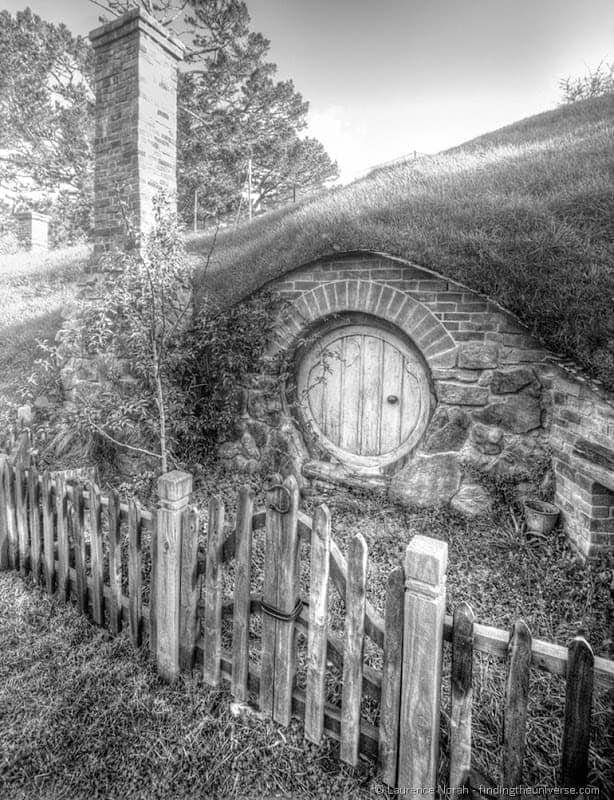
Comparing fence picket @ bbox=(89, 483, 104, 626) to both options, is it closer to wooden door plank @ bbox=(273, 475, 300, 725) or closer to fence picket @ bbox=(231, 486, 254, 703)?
fence picket @ bbox=(231, 486, 254, 703)

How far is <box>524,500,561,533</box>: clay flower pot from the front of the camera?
3.59 meters

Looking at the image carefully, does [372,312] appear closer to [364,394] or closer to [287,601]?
[364,394]

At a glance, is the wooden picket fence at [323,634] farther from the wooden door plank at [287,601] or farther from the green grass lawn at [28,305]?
the green grass lawn at [28,305]

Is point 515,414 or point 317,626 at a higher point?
point 515,414

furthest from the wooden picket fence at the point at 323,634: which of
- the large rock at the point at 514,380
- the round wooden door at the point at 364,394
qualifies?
the large rock at the point at 514,380

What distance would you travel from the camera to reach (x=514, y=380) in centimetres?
392

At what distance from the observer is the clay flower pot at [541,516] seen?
3586mm

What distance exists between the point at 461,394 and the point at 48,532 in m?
3.46

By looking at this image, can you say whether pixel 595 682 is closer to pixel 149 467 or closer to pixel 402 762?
pixel 402 762

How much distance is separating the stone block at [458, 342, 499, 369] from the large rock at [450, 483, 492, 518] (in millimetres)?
1100

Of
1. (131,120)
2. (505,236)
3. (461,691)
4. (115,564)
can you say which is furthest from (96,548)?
(131,120)

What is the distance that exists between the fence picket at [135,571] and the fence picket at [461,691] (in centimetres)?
170

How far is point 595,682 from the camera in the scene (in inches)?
58.0

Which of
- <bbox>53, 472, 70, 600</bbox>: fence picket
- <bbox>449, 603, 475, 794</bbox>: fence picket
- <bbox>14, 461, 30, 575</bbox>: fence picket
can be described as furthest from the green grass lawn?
<bbox>449, 603, 475, 794</bbox>: fence picket
